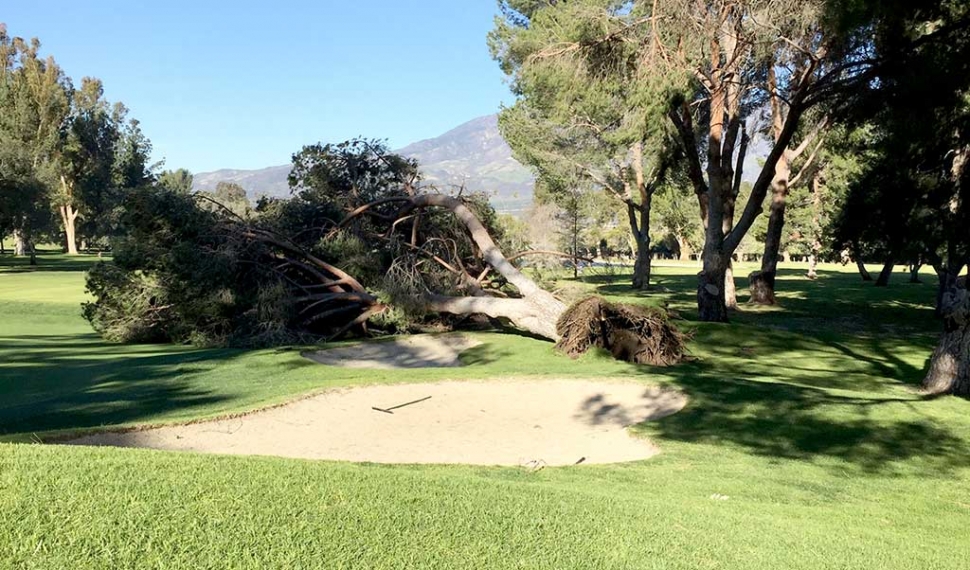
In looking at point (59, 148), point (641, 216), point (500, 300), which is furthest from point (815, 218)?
point (59, 148)

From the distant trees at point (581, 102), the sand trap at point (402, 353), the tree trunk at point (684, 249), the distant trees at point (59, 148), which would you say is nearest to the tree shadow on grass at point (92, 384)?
the sand trap at point (402, 353)

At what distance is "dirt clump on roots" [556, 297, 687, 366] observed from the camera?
47.8ft

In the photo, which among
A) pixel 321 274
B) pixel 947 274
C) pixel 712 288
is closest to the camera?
pixel 321 274

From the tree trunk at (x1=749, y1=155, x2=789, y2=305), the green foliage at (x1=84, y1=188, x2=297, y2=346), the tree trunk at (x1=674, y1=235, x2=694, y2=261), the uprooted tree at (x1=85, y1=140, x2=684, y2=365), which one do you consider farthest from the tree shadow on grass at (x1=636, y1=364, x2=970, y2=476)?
the tree trunk at (x1=674, y1=235, x2=694, y2=261)

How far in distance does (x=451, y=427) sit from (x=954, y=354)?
25.9 feet

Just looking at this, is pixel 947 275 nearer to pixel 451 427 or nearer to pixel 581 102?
pixel 581 102

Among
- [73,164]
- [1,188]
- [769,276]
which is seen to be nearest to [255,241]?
[769,276]

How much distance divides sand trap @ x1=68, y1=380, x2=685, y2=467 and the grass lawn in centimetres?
53

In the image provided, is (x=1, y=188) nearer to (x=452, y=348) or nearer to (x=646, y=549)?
(x=452, y=348)

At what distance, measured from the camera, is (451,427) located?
9.91 metres

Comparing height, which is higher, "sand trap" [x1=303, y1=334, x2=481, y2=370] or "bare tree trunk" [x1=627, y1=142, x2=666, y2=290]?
"bare tree trunk" [x1=627, y1=142, x2=666, y2=290]

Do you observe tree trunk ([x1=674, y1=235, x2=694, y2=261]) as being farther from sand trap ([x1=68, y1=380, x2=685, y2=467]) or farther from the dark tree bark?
sand trap ([x1=68, y1=380, x2=685, y2=467])

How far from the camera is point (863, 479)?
7.09m

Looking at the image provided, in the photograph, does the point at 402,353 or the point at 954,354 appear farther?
the point at 402,353
